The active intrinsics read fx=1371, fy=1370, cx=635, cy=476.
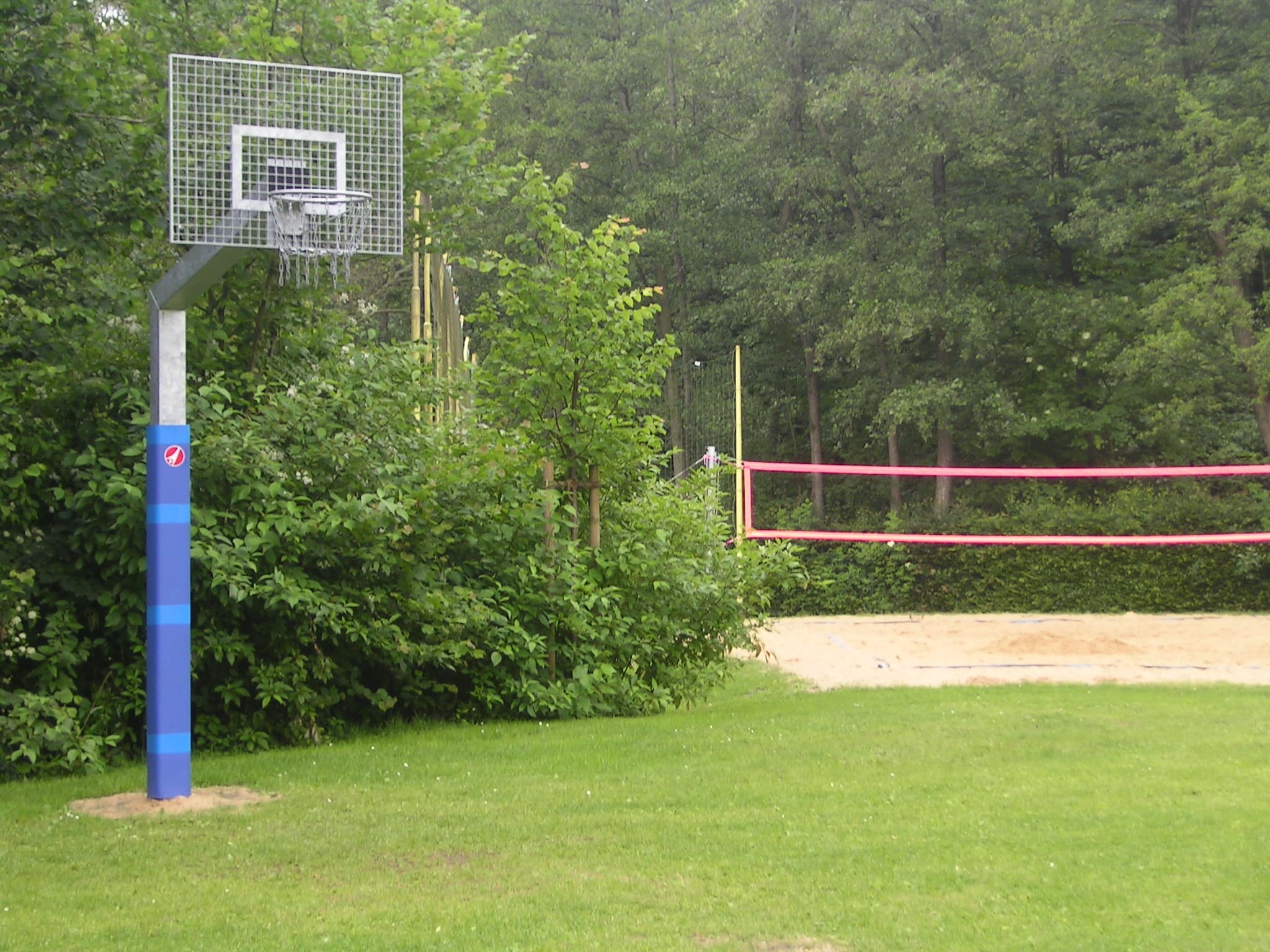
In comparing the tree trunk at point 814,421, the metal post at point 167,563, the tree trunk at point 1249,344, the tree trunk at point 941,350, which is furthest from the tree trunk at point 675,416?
the metal post at point 167,563

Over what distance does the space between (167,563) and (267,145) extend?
1.74m

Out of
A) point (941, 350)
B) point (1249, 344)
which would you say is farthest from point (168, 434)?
point (941, 350)

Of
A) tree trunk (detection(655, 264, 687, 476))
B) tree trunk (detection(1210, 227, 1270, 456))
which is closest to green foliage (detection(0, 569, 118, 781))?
tree trunk (detection(1210, 227, 1270, 456))

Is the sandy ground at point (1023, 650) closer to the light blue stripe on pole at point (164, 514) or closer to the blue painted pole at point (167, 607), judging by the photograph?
the blue painted pole at point (167, 607)

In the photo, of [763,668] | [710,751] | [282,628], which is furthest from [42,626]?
[763,668]

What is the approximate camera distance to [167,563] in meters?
5.46

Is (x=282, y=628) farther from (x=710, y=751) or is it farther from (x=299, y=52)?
(x=299, y=52)

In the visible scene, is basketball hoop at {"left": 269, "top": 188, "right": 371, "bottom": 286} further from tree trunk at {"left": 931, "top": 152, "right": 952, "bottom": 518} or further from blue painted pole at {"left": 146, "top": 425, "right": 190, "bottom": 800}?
tree trunk at {"left": 931, "top": 152, "right": 952, "bottom": 518}

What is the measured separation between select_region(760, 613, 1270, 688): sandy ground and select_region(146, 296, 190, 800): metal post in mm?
4760

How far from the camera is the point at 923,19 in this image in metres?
23.5

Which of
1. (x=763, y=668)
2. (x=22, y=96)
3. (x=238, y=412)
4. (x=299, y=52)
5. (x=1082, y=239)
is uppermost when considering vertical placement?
(x=1082, y=239)

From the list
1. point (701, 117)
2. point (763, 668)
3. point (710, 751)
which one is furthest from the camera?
point (701, 117)

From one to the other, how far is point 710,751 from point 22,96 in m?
4.59

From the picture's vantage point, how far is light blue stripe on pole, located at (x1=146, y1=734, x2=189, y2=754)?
5484mm
